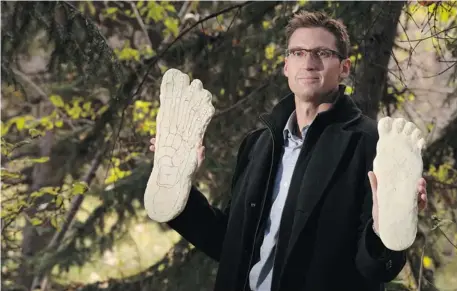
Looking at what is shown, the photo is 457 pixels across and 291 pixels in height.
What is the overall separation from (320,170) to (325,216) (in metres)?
0.13

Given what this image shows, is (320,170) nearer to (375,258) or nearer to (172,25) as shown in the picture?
(375,258)

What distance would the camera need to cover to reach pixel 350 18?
11.6 feet

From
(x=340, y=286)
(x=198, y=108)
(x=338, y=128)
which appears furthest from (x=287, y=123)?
(x=340, y=286)

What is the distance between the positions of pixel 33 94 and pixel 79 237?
274 cm

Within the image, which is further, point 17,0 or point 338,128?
point 17,0

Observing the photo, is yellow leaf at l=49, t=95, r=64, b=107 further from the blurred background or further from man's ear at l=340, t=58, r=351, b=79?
man's ear at l=340, t=58, r=351, b=79

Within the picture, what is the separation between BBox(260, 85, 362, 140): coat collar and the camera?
1.97m

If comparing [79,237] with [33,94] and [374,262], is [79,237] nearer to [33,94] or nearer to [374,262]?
[33,94]

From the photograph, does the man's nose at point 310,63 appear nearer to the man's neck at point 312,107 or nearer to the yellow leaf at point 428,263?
the man's neck at point 312,107

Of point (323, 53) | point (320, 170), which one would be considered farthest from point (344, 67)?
point (320, 170)

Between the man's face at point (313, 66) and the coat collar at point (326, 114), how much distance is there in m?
0.05

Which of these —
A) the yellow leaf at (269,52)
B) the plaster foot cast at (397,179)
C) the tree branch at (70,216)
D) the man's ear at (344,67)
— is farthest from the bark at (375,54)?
the tree branch at (70,216)

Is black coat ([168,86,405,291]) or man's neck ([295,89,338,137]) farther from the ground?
man's neck ([295,89,338,137])

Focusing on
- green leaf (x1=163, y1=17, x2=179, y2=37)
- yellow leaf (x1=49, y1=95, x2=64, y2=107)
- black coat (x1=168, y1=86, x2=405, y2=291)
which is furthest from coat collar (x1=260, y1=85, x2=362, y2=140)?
yellow leaf (x1=49, y1=95, x2=64, y2=107)
